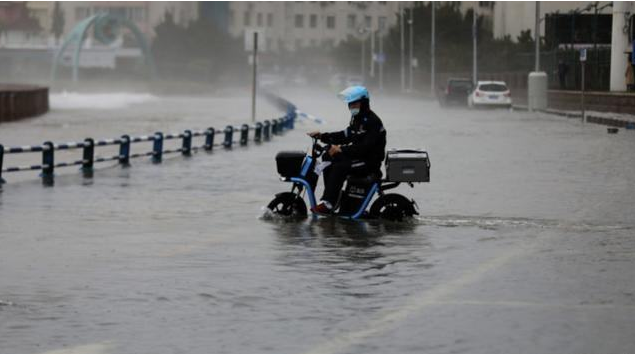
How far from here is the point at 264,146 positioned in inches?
1505

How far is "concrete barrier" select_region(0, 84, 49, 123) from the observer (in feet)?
203

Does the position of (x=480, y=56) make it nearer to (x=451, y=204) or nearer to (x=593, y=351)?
(x=451, y=204)

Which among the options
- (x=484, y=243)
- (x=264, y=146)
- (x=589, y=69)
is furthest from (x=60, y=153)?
(x=589, y=69)

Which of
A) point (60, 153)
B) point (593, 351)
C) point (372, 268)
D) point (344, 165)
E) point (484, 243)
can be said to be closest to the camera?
point (593, 351)

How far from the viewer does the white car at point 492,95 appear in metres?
76.1

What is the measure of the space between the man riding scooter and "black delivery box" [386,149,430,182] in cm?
15

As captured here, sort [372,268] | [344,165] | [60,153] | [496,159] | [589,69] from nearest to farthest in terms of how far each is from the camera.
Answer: [372,268], [344,165], [496,159], [60,153], [589,69]

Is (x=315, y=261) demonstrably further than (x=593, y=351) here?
Yes

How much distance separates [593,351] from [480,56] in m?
115

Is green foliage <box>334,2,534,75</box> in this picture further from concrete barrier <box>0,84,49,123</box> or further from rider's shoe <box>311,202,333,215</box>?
rider's shoe <box>311,202,333,215</box>

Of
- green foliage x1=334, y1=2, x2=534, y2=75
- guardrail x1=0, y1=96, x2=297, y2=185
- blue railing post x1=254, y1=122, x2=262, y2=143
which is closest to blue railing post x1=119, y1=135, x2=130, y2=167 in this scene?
guardrail x1=0, y1=96, x2=297, y2=185

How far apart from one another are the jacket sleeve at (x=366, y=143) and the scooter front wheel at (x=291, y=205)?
3.35 feet

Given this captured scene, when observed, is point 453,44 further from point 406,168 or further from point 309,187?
point 406,168

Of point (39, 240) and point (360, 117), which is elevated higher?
point (360, 117)
